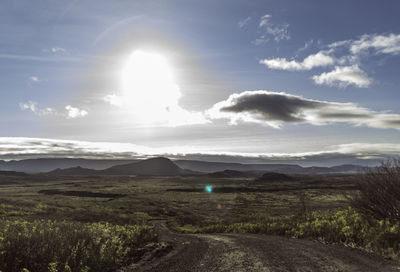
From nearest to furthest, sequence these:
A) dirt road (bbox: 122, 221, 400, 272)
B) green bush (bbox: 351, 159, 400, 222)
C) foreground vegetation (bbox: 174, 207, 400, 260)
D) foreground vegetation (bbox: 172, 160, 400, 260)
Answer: dirt road (bbox: 122, 221, 400, 272)
foreground vegetation (bbox: 174, 207, 400, 260)
foreground vegetation (bbox: 172, 160, 400, 260)
green bush (bbox: 351, 159, 400, 222)

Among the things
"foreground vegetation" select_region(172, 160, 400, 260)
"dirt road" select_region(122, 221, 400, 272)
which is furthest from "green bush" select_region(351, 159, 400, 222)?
"dirt road" select_region(122, 221, 400, 272)

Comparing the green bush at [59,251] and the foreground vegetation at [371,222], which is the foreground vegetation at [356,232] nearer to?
the foreground vegetation at [371,222]

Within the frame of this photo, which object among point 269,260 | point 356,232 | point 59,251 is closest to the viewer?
point 59,251

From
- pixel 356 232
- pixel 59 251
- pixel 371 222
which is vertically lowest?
pixel 356 232

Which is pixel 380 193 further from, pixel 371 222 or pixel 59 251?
pixel 59 251

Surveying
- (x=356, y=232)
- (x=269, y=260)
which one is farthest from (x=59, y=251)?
(x=356, y=232)

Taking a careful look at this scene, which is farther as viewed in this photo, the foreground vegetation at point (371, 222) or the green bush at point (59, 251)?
the foreground vegetation at point (371, 222)

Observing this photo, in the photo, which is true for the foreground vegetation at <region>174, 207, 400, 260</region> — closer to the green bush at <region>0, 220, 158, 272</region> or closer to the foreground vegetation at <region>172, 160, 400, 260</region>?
the foreground vegetation at <region>172, 160, 400, 260</region>

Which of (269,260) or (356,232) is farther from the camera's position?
(356,232)

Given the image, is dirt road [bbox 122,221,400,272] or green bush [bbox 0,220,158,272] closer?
green bush [bbox 0,220,158,272]

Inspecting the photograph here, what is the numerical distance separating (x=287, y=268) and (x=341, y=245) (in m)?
6.69

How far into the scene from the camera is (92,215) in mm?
42656

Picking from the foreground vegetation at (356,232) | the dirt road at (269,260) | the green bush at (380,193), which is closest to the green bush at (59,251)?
the dirt road at (269,260)

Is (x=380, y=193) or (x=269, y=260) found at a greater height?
(x=380, y=193)
